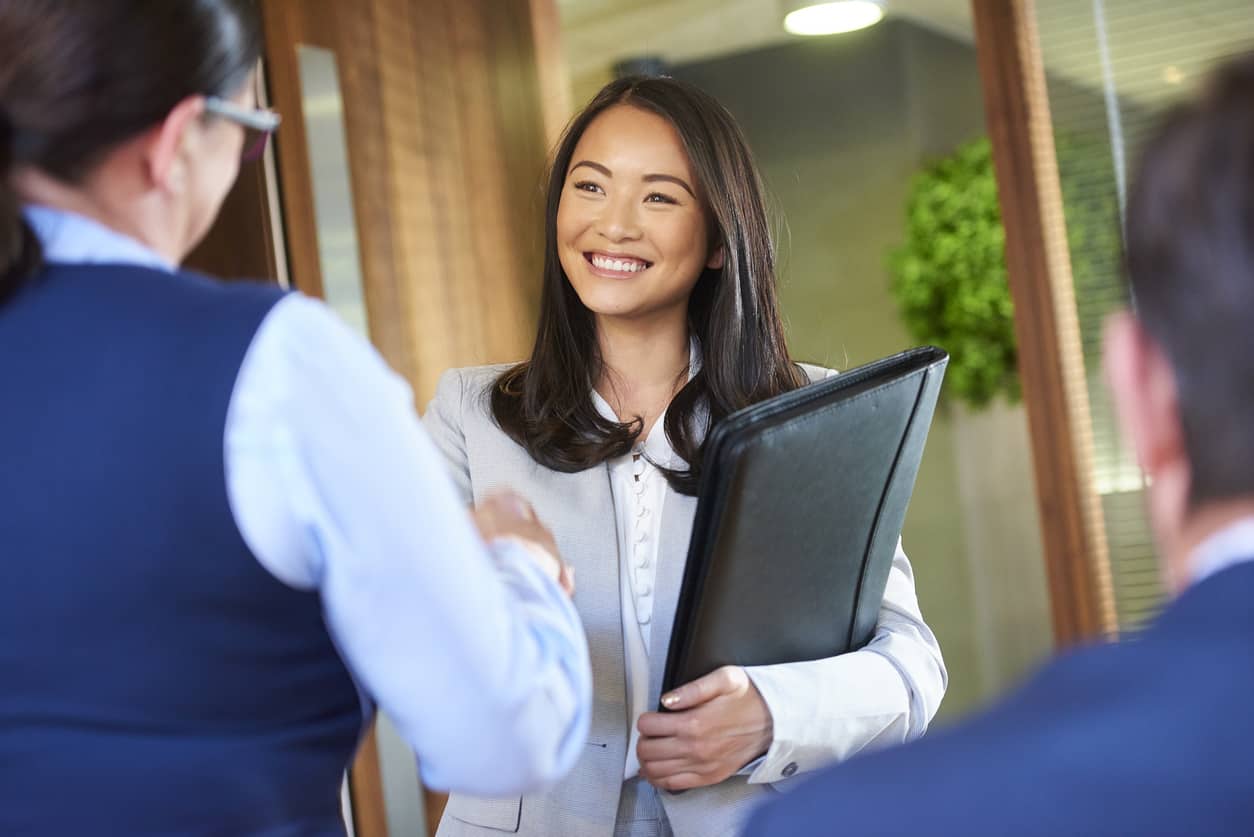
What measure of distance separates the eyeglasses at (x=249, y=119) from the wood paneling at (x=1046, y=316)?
97.2 inches

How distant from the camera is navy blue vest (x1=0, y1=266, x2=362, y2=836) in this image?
0.83 m

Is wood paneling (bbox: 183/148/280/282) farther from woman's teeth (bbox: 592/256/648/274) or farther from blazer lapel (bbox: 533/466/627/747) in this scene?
blazer lapel (bbox: 533/466/627/747)

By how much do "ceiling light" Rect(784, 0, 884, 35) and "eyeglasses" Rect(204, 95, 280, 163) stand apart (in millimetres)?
4416

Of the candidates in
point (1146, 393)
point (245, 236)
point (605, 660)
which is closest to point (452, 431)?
point (605, 660)

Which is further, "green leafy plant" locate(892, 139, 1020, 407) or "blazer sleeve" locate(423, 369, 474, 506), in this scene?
"green leafy plant" locate(892, 139, 1020, 407)

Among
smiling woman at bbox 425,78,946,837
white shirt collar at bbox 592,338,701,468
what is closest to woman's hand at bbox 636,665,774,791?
smiling woman at bbox 425,78,946,837

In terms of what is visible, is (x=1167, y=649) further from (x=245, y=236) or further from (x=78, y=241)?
(x=245, y=236)

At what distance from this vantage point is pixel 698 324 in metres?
1.82

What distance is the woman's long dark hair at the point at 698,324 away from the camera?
166cm

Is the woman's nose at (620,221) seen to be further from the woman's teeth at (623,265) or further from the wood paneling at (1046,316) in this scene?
the wood paneling at (1046,316)

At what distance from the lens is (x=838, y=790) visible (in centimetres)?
55

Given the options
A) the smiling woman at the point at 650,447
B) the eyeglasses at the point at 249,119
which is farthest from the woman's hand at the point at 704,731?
the eyeglasses at the point at 249,119

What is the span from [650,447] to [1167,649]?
112 cm

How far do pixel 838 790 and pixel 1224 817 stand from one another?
5.6 inches
